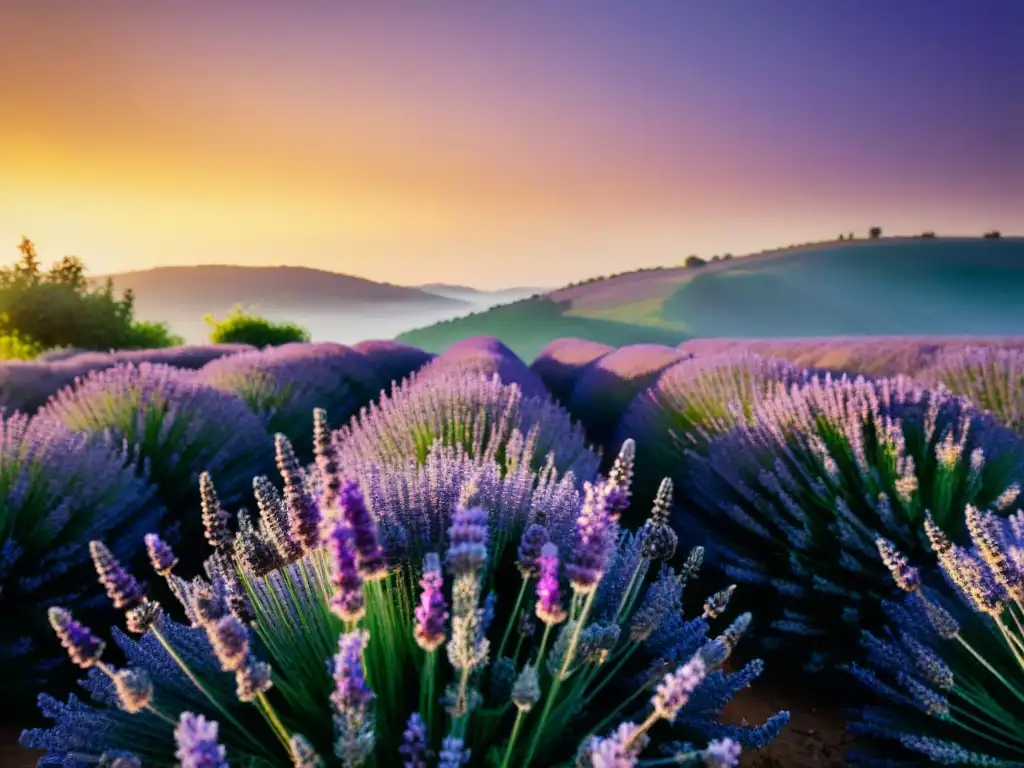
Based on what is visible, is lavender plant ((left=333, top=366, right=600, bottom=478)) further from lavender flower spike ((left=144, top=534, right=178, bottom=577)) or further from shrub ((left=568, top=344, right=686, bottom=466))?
shrub ((left=568, top=344, right=686, bottom=466))

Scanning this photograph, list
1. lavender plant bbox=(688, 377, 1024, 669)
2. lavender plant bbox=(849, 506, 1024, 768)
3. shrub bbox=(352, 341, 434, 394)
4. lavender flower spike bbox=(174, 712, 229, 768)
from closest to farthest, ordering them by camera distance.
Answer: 1. lavender flower spike bbox=(174, 712, 229, 768)
2. lavender plant bbox=(849, 506, 1024, 768)
3. lavender plant bbox=(688, 377, 1024, 669)
4. shrub bbox=(352, 341, 434, 394)

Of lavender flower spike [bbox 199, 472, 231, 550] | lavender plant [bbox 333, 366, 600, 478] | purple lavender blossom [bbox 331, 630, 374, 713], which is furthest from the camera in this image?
lavender plant [bbox 333, 366, 600, 478]

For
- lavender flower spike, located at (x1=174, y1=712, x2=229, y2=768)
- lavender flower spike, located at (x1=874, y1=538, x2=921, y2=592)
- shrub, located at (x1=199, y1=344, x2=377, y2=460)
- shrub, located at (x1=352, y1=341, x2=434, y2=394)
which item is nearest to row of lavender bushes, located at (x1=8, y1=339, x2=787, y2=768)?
lavender flower spike, located at (x1=174, y1=712, x2=229, y2=768)

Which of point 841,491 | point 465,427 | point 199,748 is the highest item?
point 199,748

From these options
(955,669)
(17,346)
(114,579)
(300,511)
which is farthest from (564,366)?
(17,346)

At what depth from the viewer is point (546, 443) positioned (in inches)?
152

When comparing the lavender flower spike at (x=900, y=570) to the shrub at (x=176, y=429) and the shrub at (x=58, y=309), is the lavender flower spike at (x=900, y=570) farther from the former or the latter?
the shrub at (x=58, y=309)

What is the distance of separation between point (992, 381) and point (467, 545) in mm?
5600

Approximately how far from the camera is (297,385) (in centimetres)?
721

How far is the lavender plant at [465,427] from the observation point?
3613 millimetres

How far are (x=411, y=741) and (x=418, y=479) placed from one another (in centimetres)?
99

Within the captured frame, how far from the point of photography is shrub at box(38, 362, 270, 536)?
430 cm

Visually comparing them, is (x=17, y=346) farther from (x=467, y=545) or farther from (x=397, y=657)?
(x=467, y=545)

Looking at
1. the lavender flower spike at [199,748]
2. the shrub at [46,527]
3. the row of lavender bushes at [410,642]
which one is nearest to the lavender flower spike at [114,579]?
the row of lavender bushes at [410,642]
